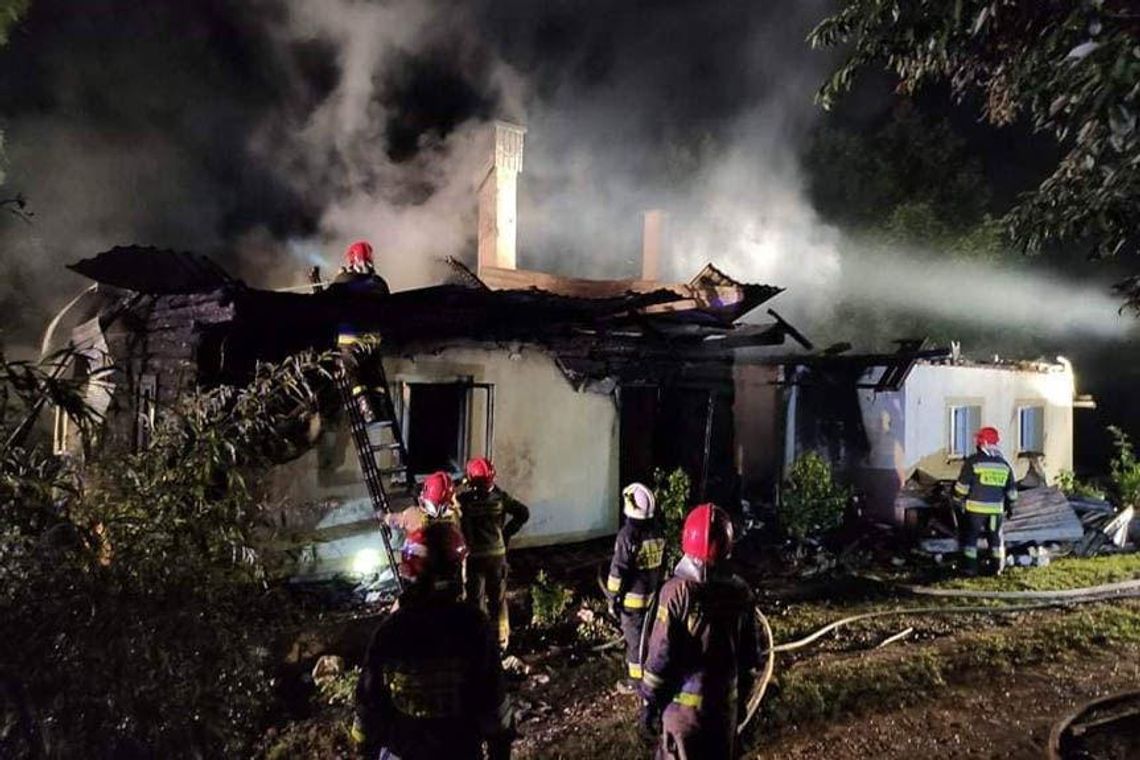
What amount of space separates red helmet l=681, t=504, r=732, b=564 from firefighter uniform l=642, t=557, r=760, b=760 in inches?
2.6

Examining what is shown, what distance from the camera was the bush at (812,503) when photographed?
10742 millimetres

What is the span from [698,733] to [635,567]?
6.12ft

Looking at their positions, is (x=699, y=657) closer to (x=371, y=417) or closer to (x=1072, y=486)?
(x=371, y=417)

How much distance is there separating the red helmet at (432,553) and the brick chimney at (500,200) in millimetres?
18895

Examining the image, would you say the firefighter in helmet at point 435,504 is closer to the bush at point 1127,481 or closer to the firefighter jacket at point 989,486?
the firefighter jacket at point 989,486

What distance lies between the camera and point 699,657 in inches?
141

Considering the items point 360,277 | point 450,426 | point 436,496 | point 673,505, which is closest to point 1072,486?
point 673,505

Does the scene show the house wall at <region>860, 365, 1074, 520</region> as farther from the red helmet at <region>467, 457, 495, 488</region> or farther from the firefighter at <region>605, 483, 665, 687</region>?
the red helmet at <region>467, 457, 495, 488</region>

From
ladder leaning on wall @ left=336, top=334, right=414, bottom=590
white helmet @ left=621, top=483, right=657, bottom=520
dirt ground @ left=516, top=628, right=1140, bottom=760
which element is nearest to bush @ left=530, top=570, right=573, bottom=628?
dirt ground @ left=516, top=628, right=1140, bottom=760

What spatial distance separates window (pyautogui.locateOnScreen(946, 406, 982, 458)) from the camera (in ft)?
44.1

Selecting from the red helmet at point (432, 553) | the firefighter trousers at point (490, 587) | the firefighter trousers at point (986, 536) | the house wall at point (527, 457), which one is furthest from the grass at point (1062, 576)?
the red helmet at point (432, 553)

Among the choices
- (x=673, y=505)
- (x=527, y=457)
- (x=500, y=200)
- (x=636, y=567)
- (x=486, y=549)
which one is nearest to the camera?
(x=636, y=567)

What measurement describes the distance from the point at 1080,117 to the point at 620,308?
511 cm

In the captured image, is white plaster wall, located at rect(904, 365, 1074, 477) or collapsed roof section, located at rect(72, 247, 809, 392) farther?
white plaster wall, located at rect(904, 365, 1074, 477)
